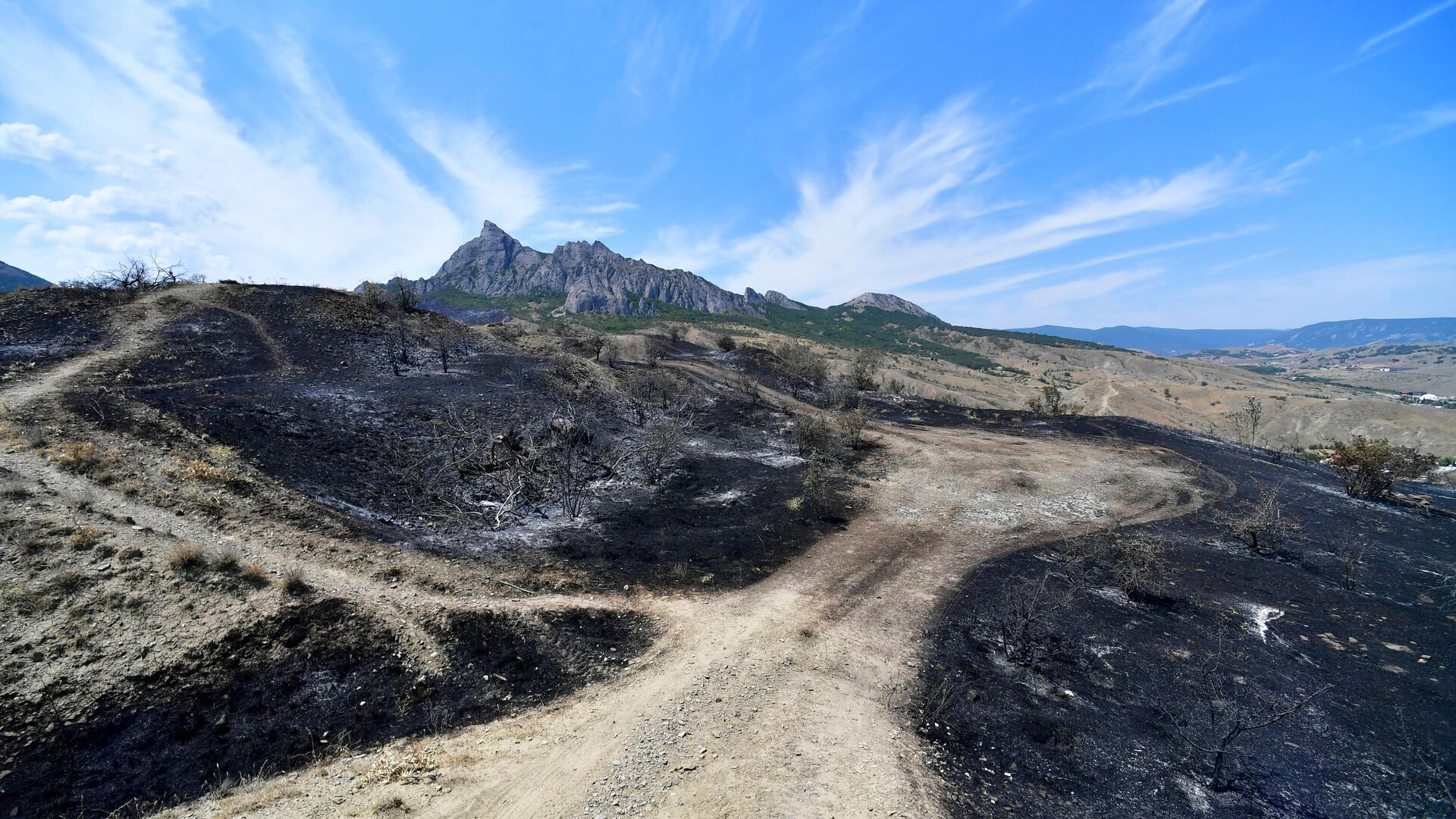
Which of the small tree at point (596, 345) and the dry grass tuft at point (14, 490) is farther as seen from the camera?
the small tree at point (596, 345)

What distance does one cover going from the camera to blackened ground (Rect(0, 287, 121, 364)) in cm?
1753

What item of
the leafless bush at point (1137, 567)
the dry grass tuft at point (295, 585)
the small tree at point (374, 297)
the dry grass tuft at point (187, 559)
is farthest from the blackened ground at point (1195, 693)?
the small tree at point (374, 297)

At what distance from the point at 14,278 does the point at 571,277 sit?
99754 millimetres

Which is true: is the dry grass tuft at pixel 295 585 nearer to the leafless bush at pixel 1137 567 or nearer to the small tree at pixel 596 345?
the leafless bush at pixel 1137 567

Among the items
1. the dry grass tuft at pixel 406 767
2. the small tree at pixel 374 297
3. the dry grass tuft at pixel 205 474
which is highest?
the small tree at pixel 374 297

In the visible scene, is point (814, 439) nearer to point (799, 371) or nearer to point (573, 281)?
point (799, 371)

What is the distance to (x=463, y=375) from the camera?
24922 mm

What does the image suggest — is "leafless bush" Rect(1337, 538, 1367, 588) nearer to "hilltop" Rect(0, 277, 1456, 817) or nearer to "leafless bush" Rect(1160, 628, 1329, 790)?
"hilltop" Rect(0, 277, 1456, 817)

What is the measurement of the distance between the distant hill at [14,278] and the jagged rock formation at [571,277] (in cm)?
6534

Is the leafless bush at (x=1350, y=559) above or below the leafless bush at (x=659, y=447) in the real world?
below

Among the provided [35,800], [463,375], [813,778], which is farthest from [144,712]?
[463,375]

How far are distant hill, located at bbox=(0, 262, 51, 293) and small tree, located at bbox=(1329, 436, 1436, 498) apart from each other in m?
144

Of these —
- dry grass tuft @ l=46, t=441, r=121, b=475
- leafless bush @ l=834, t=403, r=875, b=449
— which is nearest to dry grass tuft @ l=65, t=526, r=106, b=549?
dry grass tuft @ l=46, t=441, r=121, b=475

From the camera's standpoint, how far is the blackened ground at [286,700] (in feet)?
19.3
